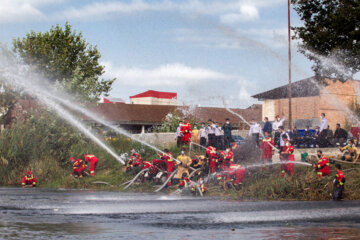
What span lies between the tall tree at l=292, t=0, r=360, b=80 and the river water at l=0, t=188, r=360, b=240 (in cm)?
1904

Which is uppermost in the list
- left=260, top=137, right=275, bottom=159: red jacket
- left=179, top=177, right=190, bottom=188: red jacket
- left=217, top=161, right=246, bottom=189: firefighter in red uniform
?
left=260, top=137, right=275, bottom=159: red jacket

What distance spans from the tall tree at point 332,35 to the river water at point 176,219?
19.0m

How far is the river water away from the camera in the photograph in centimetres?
1234

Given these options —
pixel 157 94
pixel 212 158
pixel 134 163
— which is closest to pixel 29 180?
pixel 134 163

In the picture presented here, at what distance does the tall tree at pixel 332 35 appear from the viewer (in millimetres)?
35625

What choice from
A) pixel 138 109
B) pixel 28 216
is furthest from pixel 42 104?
pixel 138 109

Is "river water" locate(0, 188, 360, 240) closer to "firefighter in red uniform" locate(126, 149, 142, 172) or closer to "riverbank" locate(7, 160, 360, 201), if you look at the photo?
"riverbank" locate(7, 160, 360, 201)

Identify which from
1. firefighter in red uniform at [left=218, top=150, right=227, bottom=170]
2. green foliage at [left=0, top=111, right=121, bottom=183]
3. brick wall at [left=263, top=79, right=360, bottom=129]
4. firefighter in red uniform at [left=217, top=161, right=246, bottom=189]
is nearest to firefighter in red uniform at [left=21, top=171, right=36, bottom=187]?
green foliage at [left=0, top=111, right=121, bottom=183]

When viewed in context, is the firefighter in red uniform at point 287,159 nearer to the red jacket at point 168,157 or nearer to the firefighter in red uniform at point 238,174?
the firefighter in red uniform at point 238,174

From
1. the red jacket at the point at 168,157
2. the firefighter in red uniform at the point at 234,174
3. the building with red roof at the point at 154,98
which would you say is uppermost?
the building with red roof at the point at 154,98

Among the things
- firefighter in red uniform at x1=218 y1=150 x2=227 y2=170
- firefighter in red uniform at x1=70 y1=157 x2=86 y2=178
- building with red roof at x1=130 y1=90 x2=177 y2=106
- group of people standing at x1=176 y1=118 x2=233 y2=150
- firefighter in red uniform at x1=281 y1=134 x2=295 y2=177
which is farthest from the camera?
building with red roof at x1=130 y1=90 x2=177 y2=106

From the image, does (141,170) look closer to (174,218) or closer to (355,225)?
(174,218)

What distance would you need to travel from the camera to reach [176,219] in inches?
588

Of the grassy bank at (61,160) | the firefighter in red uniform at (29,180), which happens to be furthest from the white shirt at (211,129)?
the firefighter in red uniform at (29,180)
